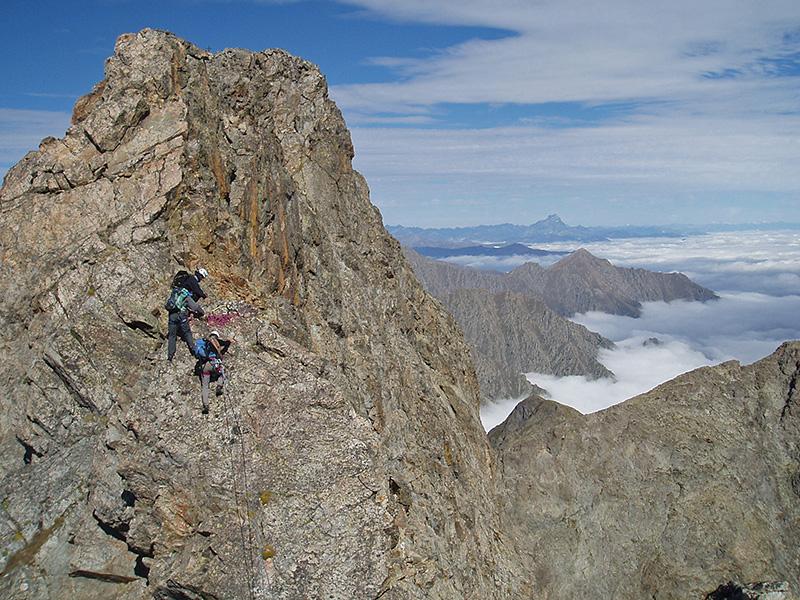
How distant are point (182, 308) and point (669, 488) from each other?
6005cm

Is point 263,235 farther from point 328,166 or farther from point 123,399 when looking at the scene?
point 328,166

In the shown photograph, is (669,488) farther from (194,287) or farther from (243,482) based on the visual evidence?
(194,287)

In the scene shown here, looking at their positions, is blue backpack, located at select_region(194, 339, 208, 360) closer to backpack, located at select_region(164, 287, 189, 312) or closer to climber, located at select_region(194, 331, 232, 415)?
climber, located at select_region(194, 331, 232, 415)

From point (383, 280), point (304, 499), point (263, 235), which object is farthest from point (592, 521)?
point (304, 499)

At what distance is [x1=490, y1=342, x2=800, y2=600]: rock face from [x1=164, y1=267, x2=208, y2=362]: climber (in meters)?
41.6

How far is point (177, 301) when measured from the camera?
2142 cm

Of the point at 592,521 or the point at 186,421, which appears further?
the point at 592,521

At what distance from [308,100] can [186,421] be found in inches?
1236

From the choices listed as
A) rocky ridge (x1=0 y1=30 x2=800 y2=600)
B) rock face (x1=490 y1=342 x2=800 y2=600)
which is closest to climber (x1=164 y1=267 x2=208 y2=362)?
rocky ridge (x1=0 y1=30 x2=800 y2=600)

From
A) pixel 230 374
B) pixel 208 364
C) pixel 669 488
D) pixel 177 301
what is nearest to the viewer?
pixel 208 364

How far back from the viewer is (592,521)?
66062mm

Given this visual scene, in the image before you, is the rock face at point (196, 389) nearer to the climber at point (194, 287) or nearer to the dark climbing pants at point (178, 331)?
the dark climbing pants at point (178, 331)

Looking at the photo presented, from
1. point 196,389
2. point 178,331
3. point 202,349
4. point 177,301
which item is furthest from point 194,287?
point 196,389

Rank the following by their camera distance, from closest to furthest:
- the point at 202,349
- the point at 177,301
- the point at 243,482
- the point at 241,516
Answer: the point at 241,516 < the point at 243,482 < the point at 202,349 < the point at 177,301
